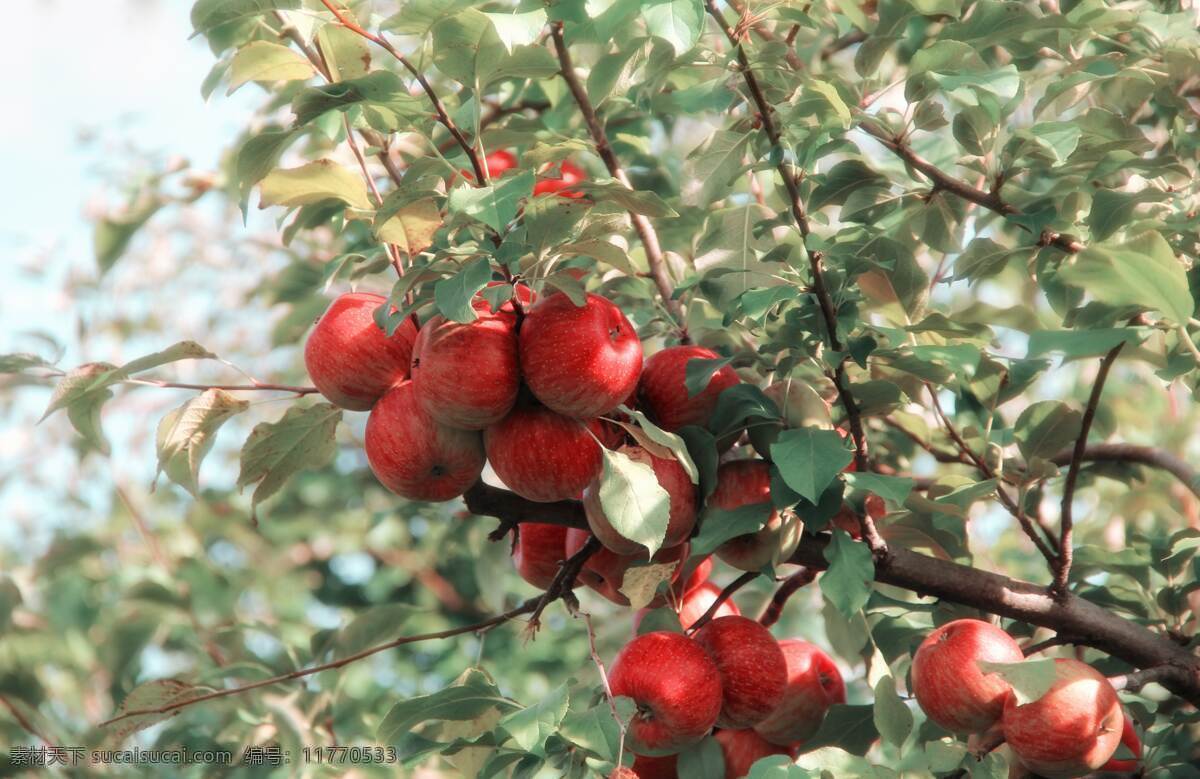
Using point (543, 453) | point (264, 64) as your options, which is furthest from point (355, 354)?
point (264, 64)

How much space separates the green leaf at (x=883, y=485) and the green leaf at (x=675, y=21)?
0.51m

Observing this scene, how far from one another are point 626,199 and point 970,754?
73cm

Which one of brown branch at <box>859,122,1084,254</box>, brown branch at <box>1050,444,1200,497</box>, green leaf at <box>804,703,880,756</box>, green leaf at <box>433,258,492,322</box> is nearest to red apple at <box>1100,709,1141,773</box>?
green leaf at <box>804,703,880,756</box>

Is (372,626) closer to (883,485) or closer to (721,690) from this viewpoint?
(721,690)

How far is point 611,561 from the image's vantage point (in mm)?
1544

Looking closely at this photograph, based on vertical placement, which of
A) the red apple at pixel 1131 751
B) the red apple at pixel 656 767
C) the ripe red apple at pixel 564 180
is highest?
the ripe red apple at pixel 564 180

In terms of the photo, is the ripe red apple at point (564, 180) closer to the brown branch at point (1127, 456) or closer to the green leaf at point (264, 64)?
the green leaf at point (264, 64)

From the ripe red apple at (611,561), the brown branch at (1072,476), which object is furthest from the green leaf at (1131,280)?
the ripe red apple at (611,561)

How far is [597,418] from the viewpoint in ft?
4.50

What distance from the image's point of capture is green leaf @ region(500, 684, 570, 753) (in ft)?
3.94

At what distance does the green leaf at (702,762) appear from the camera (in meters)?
1.49

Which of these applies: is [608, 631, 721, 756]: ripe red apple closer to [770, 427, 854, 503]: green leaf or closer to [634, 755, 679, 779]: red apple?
[634, 755, 679, 779]: red apple

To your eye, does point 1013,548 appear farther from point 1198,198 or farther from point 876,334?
point 876,334

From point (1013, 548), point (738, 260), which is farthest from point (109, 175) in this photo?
point (1013, 548)
